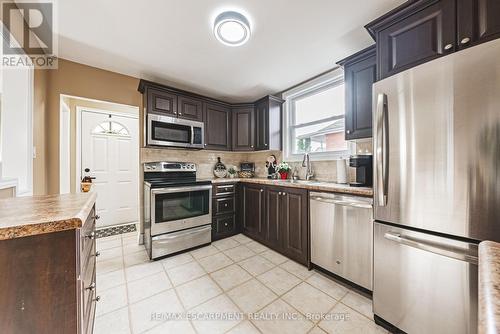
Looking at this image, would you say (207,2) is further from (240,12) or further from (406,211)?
(406,211)

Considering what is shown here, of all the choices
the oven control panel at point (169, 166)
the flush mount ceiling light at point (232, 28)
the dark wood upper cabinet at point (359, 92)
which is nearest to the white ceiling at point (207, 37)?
the flush mount ceiling light at point (232, 28)

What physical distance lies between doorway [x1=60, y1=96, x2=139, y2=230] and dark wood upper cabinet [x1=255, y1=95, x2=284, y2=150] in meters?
2.07

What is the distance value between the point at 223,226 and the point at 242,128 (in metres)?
1.79

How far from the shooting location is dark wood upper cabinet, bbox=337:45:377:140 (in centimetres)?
185

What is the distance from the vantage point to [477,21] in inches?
42.3

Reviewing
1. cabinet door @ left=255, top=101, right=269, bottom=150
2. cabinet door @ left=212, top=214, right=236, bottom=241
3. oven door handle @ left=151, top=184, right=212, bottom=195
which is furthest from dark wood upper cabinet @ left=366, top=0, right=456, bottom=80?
cabinet door @ left=212, top=214, right=236, bottom=241

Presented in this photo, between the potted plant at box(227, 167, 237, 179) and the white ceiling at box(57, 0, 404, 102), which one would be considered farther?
the potted plant at box(227, 167, 237, 179)

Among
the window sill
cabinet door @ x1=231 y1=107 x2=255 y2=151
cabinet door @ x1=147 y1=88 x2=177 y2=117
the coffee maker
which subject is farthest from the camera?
cabinet door @ x1=231 y1=107 x2=255 y2=151

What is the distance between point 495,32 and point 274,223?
236 centimetres

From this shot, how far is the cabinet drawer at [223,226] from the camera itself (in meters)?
2.91

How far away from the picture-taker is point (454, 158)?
41.8 inches

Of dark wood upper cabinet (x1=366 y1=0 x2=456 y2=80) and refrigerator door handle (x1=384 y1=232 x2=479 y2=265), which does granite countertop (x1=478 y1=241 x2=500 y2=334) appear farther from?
dark wood upper cabinet (x1=366 y1=0 x2=456 y2=80)

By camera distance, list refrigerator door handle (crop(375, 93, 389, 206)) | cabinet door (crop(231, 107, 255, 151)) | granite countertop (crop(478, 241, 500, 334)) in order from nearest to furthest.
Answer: granite countertop (crop(478, 241, 500, 334)) → refrigerator door handle (crop(375, 93, 389, 206)) → cabinet door (crop(231, 107, 255, 151))

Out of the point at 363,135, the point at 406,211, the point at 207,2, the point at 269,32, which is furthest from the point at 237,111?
the point at 406,211
